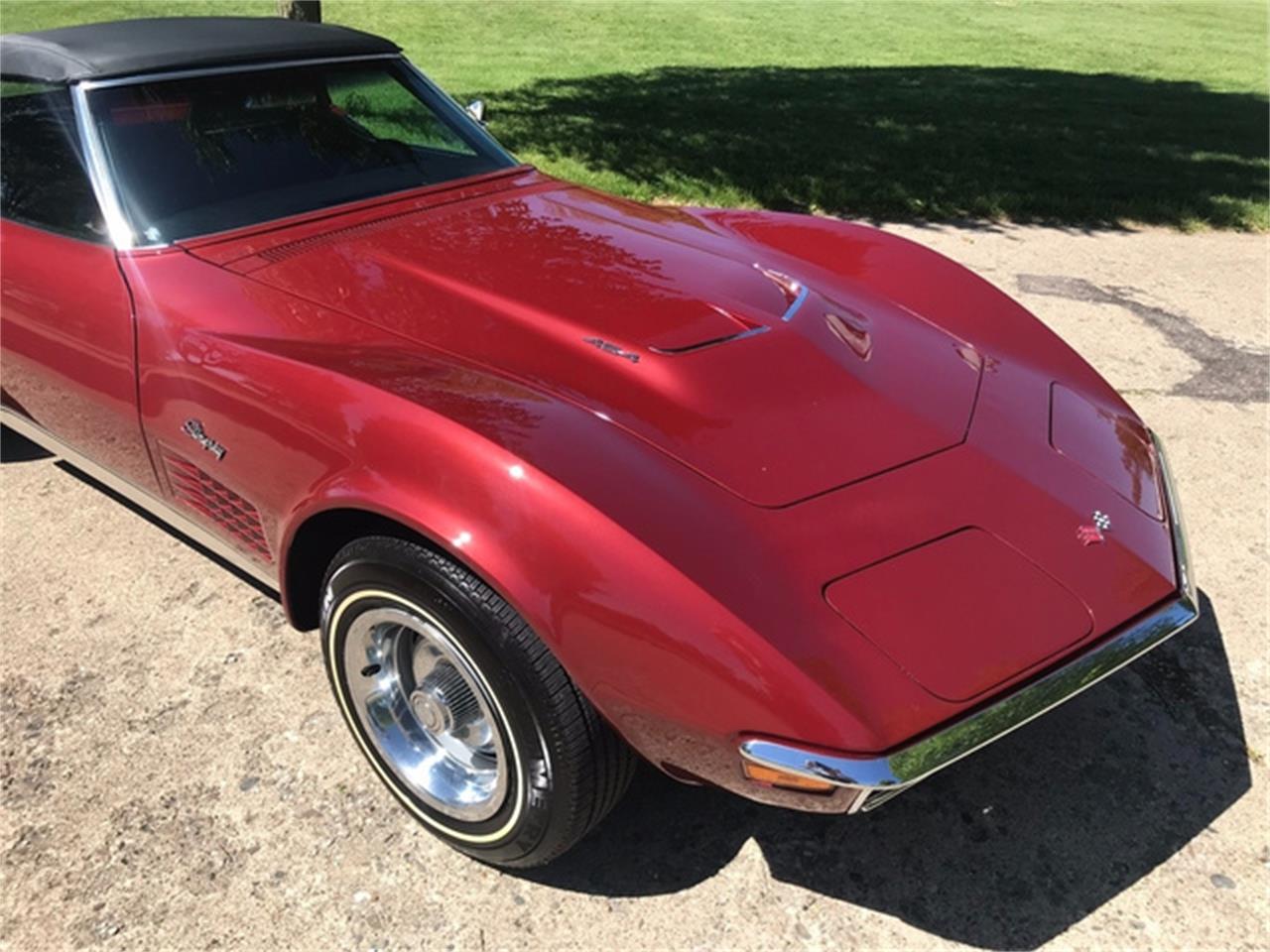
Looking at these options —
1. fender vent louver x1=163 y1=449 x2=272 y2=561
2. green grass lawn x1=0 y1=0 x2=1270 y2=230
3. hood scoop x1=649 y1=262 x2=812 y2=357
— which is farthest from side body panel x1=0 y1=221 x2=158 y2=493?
green grass lawn x1=0 y1=0 x2=1270 y2=230

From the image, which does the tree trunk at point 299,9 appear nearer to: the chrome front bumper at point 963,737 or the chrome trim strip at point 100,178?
the chrome trim strip at point 100,178

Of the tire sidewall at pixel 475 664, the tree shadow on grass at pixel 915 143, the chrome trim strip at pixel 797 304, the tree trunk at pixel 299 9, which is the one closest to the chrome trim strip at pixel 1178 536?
the chrome trim strip at pixel 797 304

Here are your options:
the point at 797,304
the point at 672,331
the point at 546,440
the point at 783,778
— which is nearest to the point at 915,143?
the point at 797,304

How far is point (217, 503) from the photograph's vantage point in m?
2.55

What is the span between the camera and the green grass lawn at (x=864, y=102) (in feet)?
24.8

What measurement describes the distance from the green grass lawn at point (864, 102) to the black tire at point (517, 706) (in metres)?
5.58

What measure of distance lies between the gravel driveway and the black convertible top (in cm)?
145

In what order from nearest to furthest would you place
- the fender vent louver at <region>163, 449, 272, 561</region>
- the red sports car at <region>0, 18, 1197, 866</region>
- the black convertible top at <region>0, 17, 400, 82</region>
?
the red sports car at <region>0, 18, 1197, 866</region> → the fender vent louver at <region>163, 449, 272, 561</region> → the black convertible top at <region>0, 17, 400, 82</region>

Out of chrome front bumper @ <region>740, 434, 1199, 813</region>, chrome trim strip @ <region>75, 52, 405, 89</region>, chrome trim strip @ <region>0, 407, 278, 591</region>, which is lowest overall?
chrome trim strip @ <region>0, 407, 278, 591</region>

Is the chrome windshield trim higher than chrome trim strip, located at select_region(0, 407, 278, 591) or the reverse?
higher

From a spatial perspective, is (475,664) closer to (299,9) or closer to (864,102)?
(299,9)

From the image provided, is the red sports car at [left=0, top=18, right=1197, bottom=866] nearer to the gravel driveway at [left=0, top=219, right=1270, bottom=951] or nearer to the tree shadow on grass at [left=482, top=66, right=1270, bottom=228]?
the gravel driveway at [left=0, top=219, right=1270, bottom=951]

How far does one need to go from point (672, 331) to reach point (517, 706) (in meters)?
0.96

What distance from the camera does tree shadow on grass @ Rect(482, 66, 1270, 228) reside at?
7379 mm
